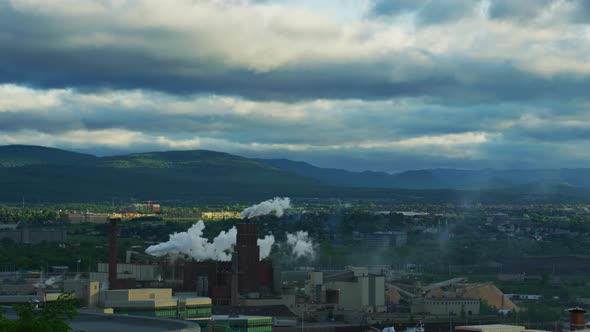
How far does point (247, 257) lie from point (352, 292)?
13.9 metres

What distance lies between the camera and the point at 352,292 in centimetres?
17100

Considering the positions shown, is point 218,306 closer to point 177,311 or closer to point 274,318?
point 274,318

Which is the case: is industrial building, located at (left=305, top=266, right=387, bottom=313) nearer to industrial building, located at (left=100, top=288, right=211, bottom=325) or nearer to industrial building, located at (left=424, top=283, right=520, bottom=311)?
industrial building, located at (left=424, top=283, right=520, bottom=311)

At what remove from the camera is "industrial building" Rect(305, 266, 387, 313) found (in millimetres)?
170000

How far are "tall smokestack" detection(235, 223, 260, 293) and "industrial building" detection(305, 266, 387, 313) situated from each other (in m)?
7.40

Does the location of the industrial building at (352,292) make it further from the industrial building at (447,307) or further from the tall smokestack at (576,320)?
the tall smokestack at (576,320)

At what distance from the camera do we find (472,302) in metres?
172

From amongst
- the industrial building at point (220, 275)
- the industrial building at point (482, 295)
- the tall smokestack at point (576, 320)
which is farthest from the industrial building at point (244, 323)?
the industrial building at point (482, 295)

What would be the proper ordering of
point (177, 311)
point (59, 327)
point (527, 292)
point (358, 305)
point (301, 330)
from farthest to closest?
point (527, 292) < point (358, 305) < point (301, 330) < point (177, 311) < point (59, 327)

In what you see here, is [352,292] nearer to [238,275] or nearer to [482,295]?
[238,275]

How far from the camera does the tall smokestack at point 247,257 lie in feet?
558

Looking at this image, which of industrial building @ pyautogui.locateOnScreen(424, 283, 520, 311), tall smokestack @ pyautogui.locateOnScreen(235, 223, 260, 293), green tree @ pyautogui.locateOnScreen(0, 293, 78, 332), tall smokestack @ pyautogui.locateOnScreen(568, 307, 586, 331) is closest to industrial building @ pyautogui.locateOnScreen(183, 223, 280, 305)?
tall smokestack @ pyautogui.locateOnScreen(235, 223, 260, 293)

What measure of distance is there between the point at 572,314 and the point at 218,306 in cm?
7940

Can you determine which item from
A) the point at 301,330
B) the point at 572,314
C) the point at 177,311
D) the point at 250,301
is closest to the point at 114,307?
the point at 177,311
